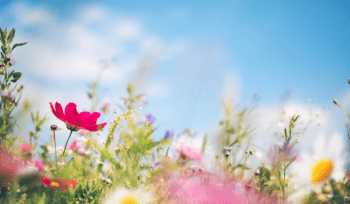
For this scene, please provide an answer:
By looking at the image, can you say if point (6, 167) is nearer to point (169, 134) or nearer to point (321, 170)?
point (169, 134)

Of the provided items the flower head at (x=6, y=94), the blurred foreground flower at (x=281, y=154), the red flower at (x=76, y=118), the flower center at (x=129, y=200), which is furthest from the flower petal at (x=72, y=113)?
the blurred foreground flower at (x=281, y=154)

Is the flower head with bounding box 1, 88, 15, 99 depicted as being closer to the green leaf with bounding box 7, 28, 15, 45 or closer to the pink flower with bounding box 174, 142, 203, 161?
the green leaf with bounding box 7, 28, 15, 45

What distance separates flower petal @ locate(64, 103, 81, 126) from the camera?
0.52 m

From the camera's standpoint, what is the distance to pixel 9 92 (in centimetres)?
52

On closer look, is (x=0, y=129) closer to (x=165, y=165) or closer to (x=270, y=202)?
(x=165, y=165)

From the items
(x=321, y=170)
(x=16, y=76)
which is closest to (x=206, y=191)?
(x=16, y=76)

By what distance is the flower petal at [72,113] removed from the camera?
52 cm

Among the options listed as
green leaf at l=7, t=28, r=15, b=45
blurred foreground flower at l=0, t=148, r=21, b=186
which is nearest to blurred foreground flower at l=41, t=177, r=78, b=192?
blurred foreground flower at l=0, t=148, r=21, b=186

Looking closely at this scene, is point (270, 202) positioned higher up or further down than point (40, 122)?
further down

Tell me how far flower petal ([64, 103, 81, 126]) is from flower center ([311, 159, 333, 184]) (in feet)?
2.58

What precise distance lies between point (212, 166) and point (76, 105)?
0.36 meters

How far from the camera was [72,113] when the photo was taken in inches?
20.8

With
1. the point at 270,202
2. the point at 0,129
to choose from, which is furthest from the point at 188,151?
the point at 0,129

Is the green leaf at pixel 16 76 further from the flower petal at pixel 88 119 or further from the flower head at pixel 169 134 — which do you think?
the flower head at pixel 169 134
